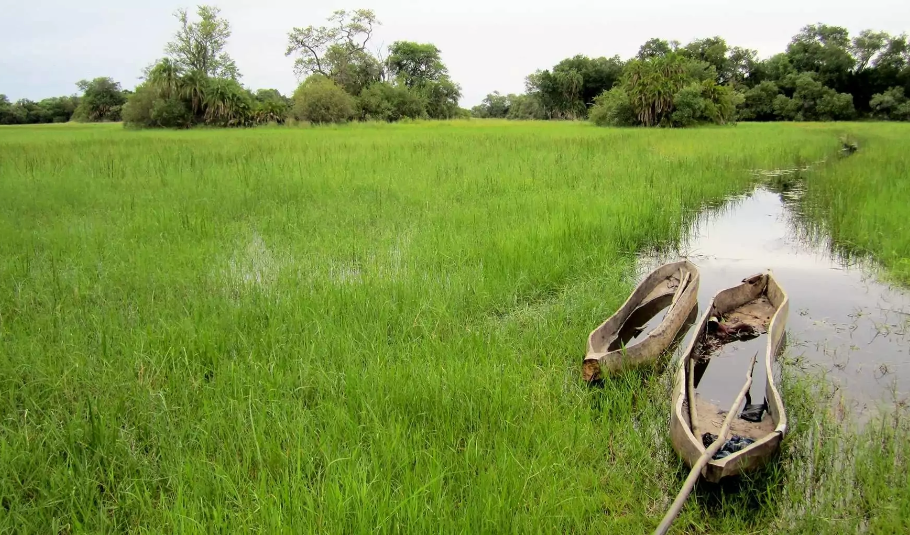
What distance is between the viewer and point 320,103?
33.4 metres

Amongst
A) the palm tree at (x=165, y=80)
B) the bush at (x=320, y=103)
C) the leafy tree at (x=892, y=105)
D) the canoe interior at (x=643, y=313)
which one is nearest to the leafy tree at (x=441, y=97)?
the bush at (x=320, y=103)

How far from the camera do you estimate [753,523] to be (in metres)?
2.37

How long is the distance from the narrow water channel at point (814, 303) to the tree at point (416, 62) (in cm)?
4968

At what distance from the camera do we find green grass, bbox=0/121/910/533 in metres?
2.29

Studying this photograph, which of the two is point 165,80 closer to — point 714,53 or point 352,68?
point 352,68

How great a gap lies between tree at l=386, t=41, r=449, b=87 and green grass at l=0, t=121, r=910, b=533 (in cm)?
5078

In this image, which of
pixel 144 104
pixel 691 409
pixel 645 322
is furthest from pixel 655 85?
pixel 144 104

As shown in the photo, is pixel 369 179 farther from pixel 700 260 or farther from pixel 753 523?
pixel 753 523

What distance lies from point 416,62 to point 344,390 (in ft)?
187

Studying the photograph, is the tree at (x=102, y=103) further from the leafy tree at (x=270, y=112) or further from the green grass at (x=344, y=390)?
the green grass at (x=344, y=390)

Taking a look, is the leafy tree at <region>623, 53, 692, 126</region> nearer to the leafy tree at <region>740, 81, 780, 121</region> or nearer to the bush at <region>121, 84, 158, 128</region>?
the leafy tree at <region>740, 81, 780, 121</region>

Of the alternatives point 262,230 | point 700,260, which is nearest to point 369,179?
point 262,230

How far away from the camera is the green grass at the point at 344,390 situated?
229cm

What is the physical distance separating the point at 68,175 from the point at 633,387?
10029 mm
